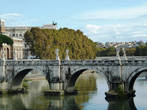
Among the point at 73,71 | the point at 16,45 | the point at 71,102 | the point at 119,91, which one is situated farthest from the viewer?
the point at 16,45

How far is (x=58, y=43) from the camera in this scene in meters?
85.6

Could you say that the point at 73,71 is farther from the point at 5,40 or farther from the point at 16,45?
the point at 16,45

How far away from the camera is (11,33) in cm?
12475

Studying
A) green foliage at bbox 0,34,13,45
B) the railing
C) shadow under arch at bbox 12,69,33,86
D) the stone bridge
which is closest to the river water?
the stone bridge

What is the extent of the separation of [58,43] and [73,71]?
36.4m

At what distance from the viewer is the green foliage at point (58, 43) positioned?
78.9 meters

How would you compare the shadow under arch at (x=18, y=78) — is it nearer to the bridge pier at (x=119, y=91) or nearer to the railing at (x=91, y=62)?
the railing at (x=91, y=62)

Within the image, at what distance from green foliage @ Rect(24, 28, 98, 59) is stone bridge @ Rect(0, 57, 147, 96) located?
2196cm

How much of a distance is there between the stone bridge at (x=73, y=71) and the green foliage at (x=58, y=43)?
21961 mm

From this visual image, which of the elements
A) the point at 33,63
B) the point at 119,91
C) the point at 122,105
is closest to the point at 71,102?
the point at 119,91

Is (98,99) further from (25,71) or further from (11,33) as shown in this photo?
(11,33)

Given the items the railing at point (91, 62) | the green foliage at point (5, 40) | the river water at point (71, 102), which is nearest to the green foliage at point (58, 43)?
the green foliage at point (5, 40)

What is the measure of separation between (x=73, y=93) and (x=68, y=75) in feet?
9.27

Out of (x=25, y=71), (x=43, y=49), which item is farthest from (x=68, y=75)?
(x=43, y=49)
